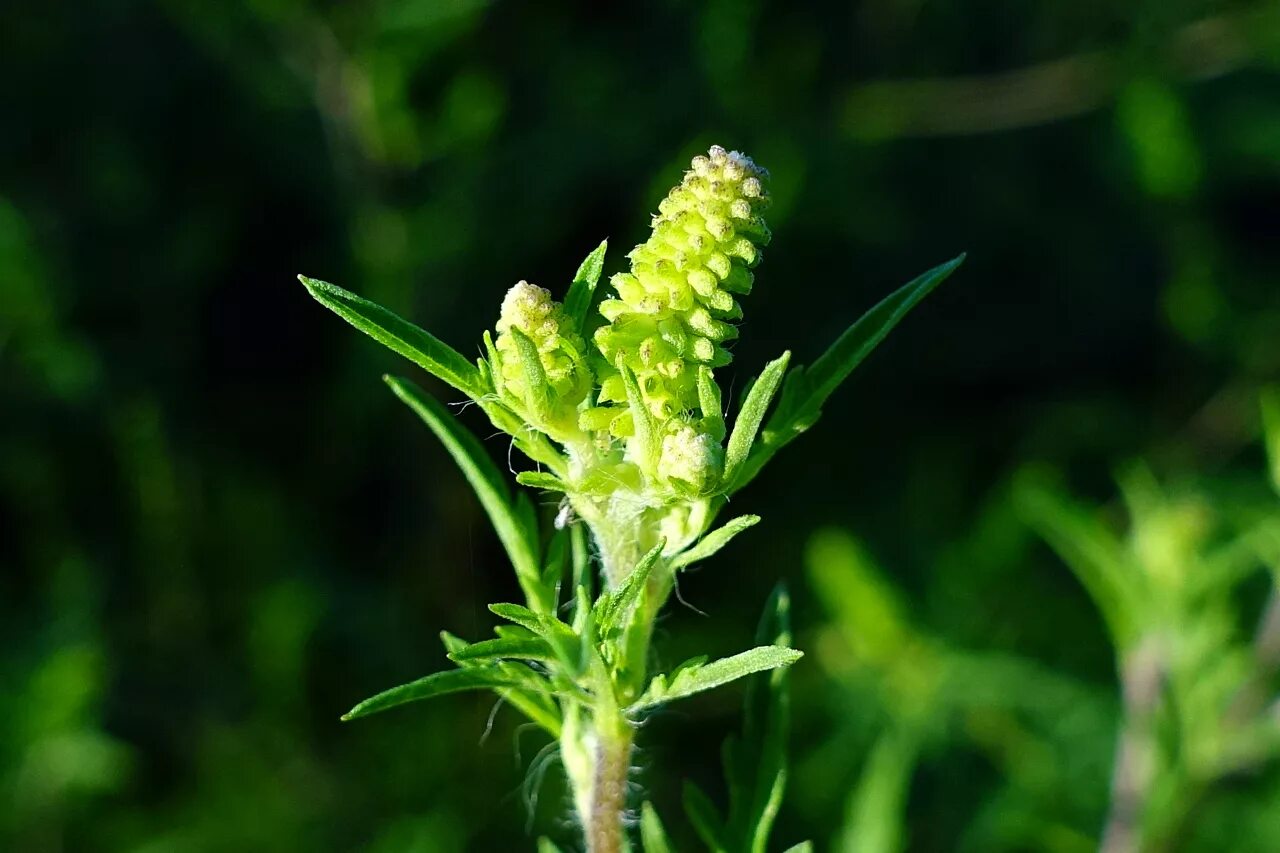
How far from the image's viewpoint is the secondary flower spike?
898 millimetres

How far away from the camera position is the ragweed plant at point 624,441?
90 centimetres

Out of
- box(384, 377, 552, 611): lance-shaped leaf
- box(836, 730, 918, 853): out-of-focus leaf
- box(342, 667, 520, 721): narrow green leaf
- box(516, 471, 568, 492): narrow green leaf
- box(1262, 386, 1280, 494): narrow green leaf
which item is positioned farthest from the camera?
box(1262, 386, 1280, 494): narrow green leaf

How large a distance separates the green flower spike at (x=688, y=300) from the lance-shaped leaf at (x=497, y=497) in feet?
0.54

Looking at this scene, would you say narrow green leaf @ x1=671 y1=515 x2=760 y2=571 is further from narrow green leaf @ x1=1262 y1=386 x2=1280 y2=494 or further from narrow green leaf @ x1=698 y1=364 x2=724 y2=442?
narrow green leaf @ x1=1262 y1=386 x2=1280 y2=494

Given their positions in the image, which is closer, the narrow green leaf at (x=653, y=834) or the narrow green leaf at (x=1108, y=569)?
the narrow green leaf at (x=653, y=834)

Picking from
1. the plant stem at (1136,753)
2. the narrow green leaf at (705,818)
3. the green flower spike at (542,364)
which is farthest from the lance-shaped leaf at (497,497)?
the plant stem at (1136,753)

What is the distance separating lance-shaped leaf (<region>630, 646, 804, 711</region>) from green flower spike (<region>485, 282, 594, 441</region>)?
197 millimetres

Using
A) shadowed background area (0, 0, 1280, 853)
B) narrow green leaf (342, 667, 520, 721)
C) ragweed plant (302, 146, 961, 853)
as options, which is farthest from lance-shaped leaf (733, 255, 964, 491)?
shadowed background area (0, 0, 1280, 853)

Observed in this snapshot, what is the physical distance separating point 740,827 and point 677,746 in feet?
7.31

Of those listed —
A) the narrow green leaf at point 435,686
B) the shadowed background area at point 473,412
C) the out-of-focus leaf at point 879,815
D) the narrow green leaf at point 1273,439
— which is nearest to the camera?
the narrow green leaf at point 435,686

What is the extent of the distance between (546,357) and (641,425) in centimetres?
9

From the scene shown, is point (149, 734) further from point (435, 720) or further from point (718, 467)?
point (718, 467)

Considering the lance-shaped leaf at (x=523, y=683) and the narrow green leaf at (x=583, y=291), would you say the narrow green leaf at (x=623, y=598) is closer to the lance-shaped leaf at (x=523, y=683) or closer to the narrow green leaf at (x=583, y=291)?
the lance-shaped leaf at (x=523, y=683)

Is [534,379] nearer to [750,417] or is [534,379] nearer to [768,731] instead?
[750,417]
